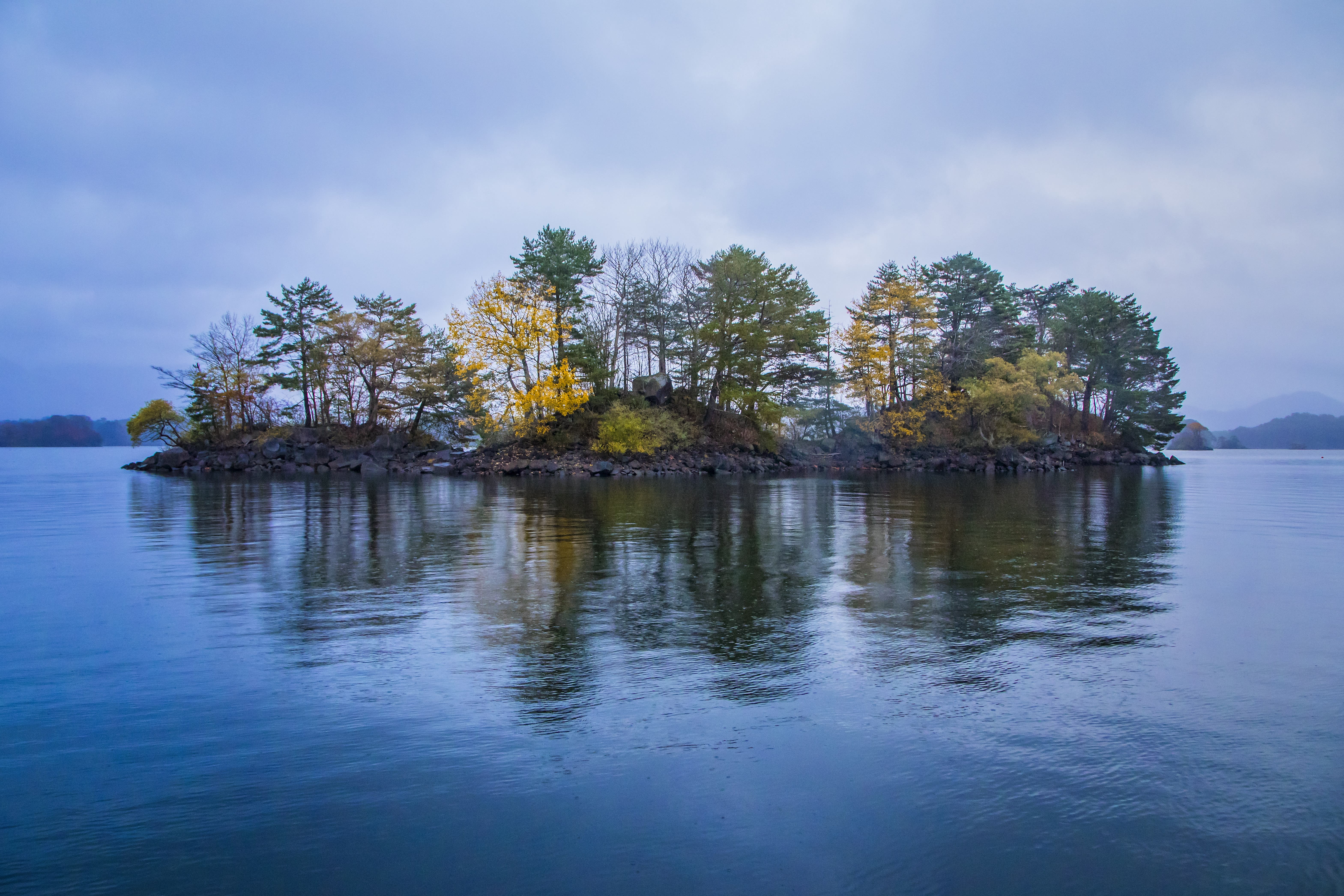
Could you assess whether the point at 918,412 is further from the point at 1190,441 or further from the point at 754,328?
the point at 1190,441

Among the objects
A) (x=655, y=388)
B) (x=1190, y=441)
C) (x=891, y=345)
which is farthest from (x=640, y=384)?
(x=1190, y=441)

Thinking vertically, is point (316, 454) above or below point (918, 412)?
below

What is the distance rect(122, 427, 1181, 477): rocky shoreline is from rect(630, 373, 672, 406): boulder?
3.77 metres

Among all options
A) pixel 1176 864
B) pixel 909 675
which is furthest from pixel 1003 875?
pixel 909 675

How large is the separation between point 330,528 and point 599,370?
29.1 metres

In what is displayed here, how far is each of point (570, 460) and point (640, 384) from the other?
7.32 meters

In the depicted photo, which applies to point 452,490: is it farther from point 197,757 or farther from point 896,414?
point 896,414

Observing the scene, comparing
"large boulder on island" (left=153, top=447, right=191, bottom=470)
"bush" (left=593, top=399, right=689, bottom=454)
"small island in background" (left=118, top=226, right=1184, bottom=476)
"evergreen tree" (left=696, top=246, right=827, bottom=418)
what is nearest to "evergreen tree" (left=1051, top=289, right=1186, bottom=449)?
"small island in background" (left=118, top=226, right=1184, bottom=476)

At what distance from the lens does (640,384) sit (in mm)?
45188

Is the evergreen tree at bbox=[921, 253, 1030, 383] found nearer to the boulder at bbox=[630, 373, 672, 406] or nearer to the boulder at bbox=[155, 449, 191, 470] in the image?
the boulder at bbox=[630, 373, 672, 406]

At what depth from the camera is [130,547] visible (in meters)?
12.6

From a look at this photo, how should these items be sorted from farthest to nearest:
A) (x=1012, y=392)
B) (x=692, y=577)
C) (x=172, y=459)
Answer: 1. (x=1012, y=392)
2. (x=172, y=459)
3. (x=692, y=577)

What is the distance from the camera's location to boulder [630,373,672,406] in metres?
44.6

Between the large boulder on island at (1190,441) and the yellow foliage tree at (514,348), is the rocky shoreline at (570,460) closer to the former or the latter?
the yellow foliage tree at (514,348)
